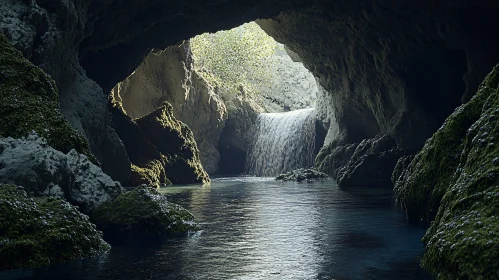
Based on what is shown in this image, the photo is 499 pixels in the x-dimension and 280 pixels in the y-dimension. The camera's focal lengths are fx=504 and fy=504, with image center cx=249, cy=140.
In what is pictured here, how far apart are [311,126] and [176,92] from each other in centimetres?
1219

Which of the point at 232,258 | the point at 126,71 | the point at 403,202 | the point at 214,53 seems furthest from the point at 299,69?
the point at 232,258

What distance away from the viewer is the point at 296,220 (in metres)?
13.8

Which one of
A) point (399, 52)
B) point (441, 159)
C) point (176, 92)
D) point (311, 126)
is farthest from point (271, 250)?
point (311, 126)

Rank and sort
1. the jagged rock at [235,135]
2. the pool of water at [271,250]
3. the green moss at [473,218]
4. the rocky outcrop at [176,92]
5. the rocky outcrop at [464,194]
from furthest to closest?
1. the jagged rock at [235,135]
2. the rocky outcrop at [176,92]
3. the pool of water at [271,250]
4. the rocky outcrop at [464,194]
5. the green moss at [473,218]

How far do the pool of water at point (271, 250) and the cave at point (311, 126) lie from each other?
8 centimetres

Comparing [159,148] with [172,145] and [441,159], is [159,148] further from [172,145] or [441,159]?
[441,159]

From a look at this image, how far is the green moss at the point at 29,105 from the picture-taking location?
1116 centimetres

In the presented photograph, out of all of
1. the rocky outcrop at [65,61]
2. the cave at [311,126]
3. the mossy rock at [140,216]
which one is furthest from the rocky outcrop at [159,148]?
the mossy rock at [140,216]

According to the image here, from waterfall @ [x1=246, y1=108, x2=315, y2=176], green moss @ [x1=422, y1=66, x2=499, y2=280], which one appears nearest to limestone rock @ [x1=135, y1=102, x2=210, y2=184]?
waterfall @ [x1=246, y1=108, x2=315, y2=176]

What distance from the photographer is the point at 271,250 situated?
9.73 m

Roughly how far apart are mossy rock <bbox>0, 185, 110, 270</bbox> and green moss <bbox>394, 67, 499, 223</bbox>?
7.46 metres

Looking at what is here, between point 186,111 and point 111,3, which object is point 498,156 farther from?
point 186,111

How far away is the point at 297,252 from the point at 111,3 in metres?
16.4

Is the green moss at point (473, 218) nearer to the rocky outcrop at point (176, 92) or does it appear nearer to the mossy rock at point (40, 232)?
→ the mossy rock at point (40, 232)
